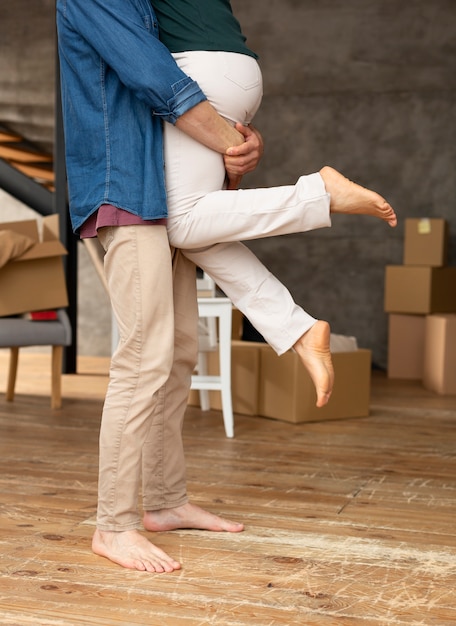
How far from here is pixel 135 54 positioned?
5.91ft

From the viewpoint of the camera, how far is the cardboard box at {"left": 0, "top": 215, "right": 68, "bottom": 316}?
→ 447 cm

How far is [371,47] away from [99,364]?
10.6 ft

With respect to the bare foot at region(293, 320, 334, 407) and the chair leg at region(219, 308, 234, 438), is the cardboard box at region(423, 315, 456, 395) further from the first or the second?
the bare foot at region(293, 320, 334, 407)

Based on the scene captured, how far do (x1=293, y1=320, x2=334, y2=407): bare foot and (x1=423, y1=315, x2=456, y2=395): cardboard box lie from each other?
364 cm

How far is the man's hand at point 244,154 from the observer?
1.96 meters

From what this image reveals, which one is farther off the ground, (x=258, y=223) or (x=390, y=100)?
(x=390, y=100)

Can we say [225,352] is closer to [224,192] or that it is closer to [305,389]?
[305,389]

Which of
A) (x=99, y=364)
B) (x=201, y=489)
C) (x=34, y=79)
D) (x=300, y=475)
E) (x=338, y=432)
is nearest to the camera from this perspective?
(x=201, y=489)

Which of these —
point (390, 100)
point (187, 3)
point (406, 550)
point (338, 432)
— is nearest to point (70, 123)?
point (187, 3)

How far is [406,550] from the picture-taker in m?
2.11

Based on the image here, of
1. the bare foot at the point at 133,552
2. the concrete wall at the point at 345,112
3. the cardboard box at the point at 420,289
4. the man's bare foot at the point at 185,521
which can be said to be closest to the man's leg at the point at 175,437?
the man's bare foot at the point at 185,521

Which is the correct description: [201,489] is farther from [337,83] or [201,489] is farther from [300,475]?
[337,83]

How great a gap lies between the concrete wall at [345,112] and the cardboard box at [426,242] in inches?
25.4

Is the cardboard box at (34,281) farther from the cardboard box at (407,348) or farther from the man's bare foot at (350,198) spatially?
the man's bare foot at (350,198)
